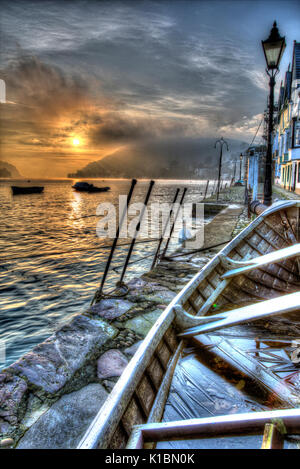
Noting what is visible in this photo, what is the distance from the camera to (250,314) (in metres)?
2.70

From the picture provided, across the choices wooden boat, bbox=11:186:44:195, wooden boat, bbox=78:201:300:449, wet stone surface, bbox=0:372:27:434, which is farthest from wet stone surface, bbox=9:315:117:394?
wooden boat, bbox=11:186:44:195

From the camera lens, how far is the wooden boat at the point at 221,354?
5.29 ft

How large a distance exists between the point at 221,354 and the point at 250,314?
0.52 meters

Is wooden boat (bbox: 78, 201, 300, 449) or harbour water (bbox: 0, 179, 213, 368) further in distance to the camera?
harbour water (bbox: 0, 179, 213, 368)

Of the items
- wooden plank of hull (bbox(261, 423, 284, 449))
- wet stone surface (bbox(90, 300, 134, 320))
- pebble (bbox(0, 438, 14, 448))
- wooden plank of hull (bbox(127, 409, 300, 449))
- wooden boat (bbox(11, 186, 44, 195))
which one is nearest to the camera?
wooden plank of hull (bbox(261, 423, 284, 449))

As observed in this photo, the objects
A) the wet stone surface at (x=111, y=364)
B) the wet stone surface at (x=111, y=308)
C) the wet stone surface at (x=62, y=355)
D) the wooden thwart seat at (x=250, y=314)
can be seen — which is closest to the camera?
the wooden thwart seat at (x=250, y=314)

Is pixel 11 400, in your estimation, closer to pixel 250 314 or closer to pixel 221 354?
pixel 221 354

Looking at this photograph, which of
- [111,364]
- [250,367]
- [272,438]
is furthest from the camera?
[111,364]

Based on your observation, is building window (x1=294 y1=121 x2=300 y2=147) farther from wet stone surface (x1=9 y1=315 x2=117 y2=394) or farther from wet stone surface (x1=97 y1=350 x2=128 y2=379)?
wet stone surface (x1=97 y1=350 x2=128 y2=379)

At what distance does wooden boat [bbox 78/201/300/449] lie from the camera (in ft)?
5.29

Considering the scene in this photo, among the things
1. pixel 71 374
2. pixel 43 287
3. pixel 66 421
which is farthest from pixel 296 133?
pixel 66 421

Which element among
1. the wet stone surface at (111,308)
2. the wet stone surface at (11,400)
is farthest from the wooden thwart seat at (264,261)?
the wet stone surface at (11,400)

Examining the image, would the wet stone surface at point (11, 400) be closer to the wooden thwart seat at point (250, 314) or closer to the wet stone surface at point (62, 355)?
the wet stone surface at point (62, 355)

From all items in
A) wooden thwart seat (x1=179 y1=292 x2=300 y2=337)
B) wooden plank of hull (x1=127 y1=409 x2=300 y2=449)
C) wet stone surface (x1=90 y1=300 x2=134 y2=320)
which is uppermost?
wooden thwart seat (x1=179 y1=292 x2=300 y2=337)
